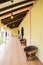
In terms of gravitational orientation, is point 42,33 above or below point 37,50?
above

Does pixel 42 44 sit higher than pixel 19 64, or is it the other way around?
pixel 42 44

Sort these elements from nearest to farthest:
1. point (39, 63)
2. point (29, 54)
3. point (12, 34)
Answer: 1. point (39, 63)
2. point (29, 54)
3. point (12, 34)

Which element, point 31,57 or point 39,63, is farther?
point 31,57

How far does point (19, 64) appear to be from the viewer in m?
4.92

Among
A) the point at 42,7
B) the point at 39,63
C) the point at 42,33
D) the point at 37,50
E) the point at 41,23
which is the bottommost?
the point at 39,63

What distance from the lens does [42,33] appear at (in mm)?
4762

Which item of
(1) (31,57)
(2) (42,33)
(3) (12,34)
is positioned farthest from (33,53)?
(3) (12,34)

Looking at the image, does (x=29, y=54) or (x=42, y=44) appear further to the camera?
(x=29, y=54)

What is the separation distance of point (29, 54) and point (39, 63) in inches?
21.9

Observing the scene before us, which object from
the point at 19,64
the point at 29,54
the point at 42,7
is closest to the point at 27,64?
the point at 19,64

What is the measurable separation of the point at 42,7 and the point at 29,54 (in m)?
1.84

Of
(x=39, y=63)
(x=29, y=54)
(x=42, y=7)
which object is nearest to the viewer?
(x=42, y=7)

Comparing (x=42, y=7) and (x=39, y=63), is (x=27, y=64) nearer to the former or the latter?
(x=39, y=63)

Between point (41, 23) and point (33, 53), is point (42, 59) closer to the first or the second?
point (33, 53)
